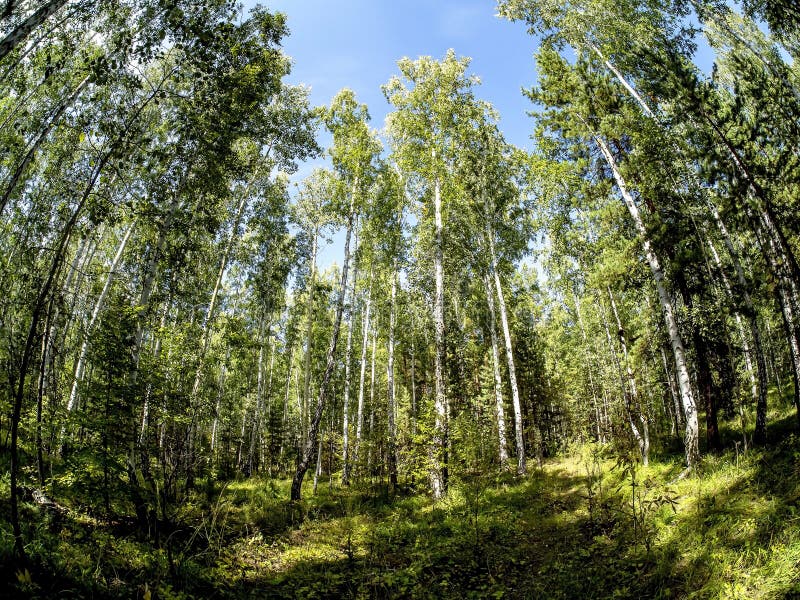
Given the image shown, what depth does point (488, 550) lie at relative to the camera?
22.7 ft

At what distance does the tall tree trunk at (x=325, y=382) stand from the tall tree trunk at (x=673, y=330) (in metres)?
8.09

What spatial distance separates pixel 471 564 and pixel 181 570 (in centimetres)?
412

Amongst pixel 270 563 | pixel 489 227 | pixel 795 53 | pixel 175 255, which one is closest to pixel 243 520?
pixel 270 563

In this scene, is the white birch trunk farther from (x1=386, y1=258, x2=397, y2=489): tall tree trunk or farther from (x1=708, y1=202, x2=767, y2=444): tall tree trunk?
(x1=708, y1=202, x2=767, y2=444): tall tree trunk

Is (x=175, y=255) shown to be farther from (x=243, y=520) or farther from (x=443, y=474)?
(x=443, y=474)

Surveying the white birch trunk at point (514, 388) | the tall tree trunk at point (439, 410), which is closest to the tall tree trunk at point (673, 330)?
the tall tree trunk at point (439, 410)

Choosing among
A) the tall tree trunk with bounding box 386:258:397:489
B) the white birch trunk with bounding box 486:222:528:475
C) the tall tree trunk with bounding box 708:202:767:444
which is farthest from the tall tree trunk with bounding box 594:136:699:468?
the tall tree trunk with bounding box 386:258:397:489

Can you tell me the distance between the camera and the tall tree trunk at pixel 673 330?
331 inches

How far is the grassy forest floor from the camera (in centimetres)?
437

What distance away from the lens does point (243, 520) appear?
31.6ft

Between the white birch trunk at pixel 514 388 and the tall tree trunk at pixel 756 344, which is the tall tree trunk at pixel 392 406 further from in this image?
the tall tree trunk at pixel 756 344

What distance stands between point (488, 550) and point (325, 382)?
700 centimetres

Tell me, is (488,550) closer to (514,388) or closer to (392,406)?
(514,388)

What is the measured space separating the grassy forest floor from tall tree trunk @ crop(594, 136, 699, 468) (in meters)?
0.54
